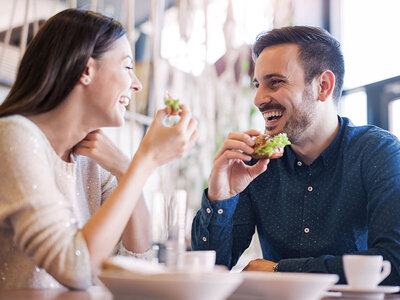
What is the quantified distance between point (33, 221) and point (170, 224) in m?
0.38

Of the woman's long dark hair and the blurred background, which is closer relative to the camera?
the woman's long dark hair

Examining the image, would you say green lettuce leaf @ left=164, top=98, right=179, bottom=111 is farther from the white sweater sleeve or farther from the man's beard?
the man's beard

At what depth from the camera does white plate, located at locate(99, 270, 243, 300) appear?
0.79 m

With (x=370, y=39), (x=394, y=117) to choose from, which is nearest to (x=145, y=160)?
(x=394, y=117)

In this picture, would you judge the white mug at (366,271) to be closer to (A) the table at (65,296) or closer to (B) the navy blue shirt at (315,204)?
(A) the table at (65,296)

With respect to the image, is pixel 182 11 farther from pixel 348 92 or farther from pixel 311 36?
pixel 348 92

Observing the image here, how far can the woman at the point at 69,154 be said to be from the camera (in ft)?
3.74

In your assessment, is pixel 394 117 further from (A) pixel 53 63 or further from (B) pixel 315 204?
(A) pixel 53 63

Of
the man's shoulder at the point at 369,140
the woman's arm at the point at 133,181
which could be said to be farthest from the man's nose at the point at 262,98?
Answer: the woman's arm at the point at 133,181

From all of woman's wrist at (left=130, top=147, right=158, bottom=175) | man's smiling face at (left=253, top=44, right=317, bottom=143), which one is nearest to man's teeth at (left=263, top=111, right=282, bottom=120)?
man's smiling face at (left=253, top=44, right=317, bottom=143)

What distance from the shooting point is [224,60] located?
398 centimetres

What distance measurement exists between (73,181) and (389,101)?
2505mm

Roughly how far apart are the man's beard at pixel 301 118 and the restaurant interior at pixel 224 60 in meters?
0.97

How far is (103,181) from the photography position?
1816 millimetres
